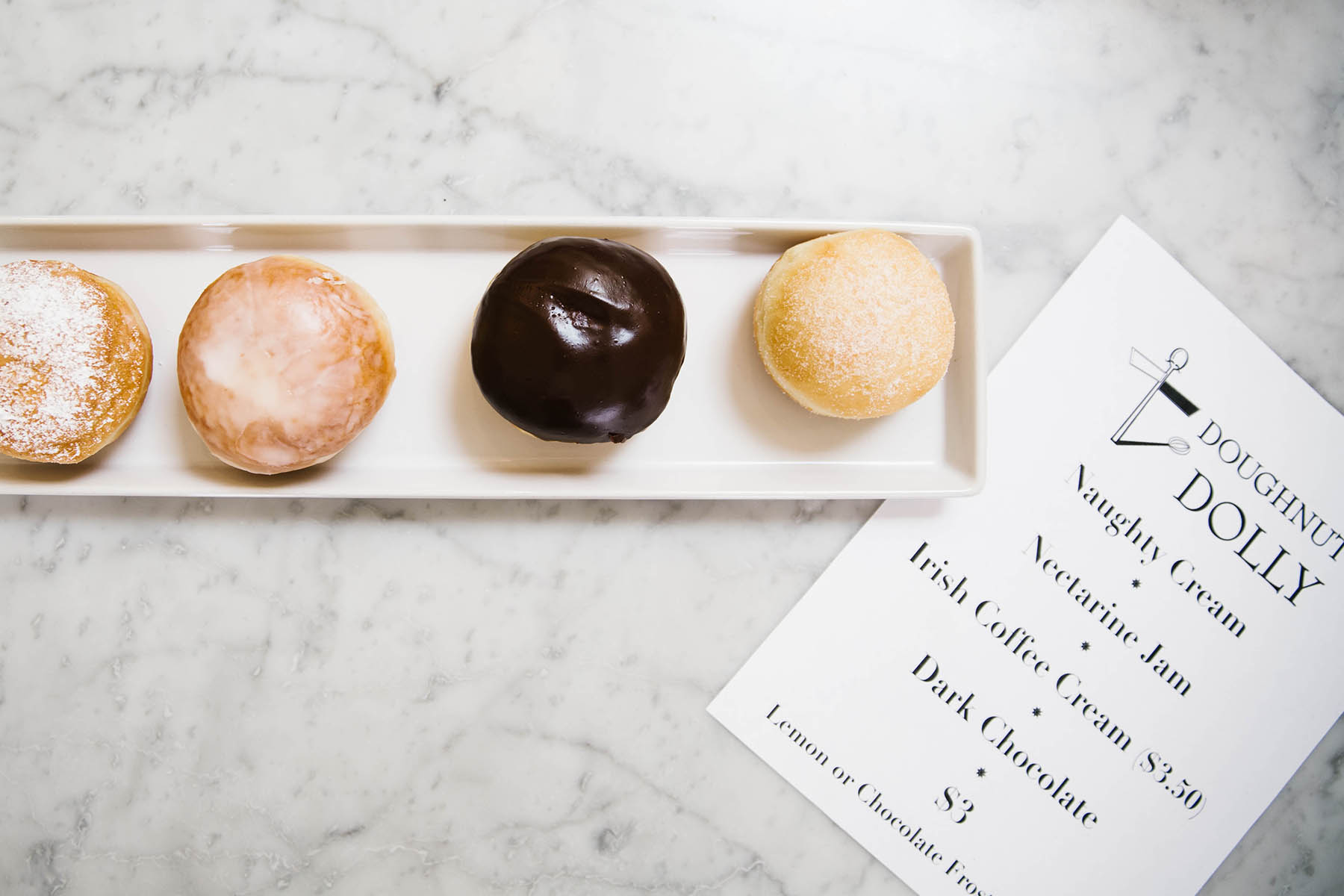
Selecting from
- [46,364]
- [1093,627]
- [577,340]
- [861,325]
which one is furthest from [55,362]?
[1093,627]

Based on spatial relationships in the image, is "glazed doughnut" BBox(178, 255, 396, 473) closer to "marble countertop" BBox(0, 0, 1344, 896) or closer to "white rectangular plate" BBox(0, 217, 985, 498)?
"white rectangular plate" BBox(0, 217, 985, 498)

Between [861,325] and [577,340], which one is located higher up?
[861,325]

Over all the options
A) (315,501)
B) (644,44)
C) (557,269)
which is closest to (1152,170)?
(644,44)

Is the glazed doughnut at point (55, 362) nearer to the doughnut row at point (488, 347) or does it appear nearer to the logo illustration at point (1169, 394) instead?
the doughnut row at point (488, 347)

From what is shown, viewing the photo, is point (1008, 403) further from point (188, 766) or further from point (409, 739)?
point (188, 766)

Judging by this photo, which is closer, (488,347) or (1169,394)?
(488,347)

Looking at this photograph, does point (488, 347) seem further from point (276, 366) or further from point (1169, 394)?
point (1169, 394)

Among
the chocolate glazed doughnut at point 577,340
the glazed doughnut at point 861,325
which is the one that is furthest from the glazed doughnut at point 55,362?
the glazed doughnut at point 861,325
